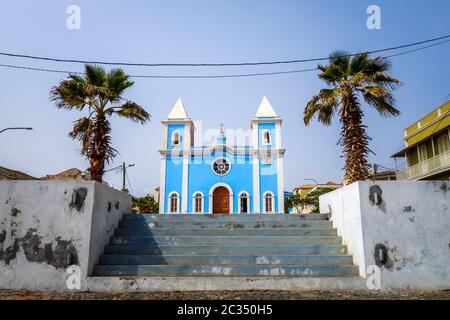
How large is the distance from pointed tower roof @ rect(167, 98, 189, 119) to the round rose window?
572 cm

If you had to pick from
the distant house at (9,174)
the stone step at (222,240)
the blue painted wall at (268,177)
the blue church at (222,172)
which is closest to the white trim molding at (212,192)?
the blue church at (222,172)

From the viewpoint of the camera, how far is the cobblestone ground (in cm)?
512

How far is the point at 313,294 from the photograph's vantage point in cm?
532

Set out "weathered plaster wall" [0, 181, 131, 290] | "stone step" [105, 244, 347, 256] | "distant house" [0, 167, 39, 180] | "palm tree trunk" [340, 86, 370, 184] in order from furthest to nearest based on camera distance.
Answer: "distant house" [0, 167, 39, 180] → "palm tree trunk" [340, 86, 370, 184] → "stone step" [105, 244, 347, 256] → "weathered plaster wall" [0, 181, 131, 290]

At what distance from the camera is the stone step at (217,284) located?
5.59 m

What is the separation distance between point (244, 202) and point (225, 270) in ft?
72.9

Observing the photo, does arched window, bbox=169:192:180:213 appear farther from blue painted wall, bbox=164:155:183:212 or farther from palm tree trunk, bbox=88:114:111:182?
palm tree trunk, bbox=88:114:111:182

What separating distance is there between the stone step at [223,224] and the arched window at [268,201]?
20122 millimetres

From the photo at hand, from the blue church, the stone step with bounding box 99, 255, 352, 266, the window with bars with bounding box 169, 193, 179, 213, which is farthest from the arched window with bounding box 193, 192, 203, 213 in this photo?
the stone step with bounding box 99, 255, 352, 266

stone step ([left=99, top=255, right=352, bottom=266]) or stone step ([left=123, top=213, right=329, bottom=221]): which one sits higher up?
stone step ([left=123, top=213, right=329, bottom=221])

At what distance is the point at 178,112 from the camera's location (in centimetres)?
3166
